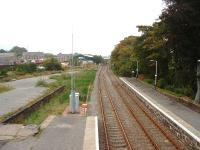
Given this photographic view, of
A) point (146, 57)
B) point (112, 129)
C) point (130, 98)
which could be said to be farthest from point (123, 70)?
point (112, 129)

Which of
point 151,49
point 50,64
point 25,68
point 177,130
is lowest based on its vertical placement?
point 177,130

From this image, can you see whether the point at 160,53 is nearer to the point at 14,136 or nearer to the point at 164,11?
the point at 164,11

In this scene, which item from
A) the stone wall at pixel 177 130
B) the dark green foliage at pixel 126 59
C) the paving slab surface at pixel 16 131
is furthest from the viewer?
the dark green foliage at pixel 126 59

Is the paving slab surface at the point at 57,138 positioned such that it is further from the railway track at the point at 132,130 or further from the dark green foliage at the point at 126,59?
the dark green foliage at the point at 126,59

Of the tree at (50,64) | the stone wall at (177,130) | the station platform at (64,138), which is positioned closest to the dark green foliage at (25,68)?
the tree at (50,64)

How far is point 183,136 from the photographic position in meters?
21.9

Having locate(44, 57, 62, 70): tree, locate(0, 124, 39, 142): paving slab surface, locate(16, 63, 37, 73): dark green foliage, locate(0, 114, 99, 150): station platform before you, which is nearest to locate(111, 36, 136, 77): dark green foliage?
locate(16, 63, 37, 73): dark green foliage

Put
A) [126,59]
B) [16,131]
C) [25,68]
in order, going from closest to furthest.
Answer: [16,131] → [126,59] → [25,68]

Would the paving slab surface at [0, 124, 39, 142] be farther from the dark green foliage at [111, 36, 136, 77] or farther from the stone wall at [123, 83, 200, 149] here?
the dark green foliage at [111, 36, 136, 77]

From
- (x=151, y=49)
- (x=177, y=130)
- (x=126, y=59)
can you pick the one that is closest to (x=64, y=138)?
(x=177, y=130)

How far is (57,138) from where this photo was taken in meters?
21.5

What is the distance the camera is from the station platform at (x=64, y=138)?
19359 mm

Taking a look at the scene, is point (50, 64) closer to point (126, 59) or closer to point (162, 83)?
point (126, 59)

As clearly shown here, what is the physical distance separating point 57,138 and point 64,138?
1.08 ft
